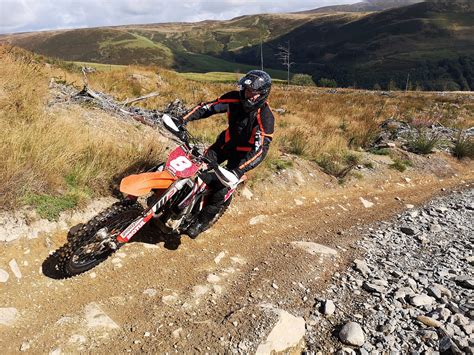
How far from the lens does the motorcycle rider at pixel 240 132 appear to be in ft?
19.2

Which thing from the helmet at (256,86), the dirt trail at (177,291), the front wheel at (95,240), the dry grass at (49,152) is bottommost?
the dirt trail at (177,291)

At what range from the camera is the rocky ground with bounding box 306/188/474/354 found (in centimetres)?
441

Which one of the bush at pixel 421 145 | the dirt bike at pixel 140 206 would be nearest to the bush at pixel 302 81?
the bush at pixel 421 145

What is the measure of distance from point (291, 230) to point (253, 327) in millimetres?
3253

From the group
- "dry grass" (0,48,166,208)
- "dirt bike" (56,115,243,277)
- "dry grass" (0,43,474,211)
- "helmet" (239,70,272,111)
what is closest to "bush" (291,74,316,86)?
"dry grass" (0,43,474,211)

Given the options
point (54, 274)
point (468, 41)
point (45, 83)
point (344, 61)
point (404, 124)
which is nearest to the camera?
point (54, 274)

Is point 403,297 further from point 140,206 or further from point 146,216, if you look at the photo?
point 140,206

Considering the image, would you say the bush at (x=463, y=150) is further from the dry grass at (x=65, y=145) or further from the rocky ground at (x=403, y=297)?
the rocky ground at (x=403, y=297)

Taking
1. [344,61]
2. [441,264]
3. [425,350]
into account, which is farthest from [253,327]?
[344,61]

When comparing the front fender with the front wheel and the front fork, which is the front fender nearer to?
the front fork

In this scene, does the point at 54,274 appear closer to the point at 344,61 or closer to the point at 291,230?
the point at 291,230

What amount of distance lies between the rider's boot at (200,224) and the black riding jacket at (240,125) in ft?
3.42

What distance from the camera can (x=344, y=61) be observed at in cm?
19838

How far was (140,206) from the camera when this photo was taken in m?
5.22
